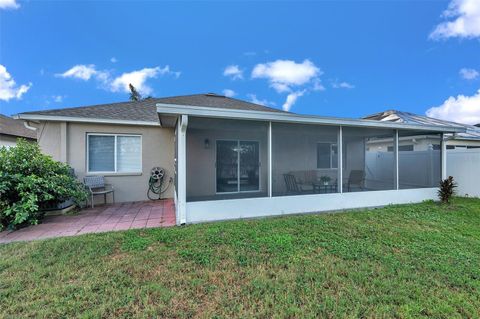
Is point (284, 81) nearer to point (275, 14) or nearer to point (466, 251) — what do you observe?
point (275, 14)

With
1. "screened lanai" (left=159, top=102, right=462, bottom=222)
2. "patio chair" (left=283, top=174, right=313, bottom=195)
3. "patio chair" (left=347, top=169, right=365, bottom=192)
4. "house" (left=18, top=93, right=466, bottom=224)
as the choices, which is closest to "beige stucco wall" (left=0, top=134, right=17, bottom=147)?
"house" (left=18, top=93, right=466, bottom=224)

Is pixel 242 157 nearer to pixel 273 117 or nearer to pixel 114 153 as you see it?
pixel 273 117

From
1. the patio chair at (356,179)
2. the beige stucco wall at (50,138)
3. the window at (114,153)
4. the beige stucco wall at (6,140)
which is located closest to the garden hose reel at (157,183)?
the window at (114,153)

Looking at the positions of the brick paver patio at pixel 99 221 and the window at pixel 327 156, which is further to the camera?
the window at pixel 327 156

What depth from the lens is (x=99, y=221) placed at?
518cm

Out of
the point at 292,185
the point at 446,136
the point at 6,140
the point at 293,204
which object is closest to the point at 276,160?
the point at 292,185

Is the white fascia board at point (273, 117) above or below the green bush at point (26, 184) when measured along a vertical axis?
above

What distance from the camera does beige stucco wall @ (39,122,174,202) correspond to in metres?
6.79

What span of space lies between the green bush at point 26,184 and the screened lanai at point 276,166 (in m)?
2.82

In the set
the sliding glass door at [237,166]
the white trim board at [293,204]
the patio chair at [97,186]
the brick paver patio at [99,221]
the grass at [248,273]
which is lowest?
the grass at [248,273]

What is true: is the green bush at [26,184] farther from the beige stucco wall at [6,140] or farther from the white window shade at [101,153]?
the beige stucco wall at [6,140]

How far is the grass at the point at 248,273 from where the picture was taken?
2.24 meters

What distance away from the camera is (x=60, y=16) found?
8.57 metres

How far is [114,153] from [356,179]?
25.8 ft
